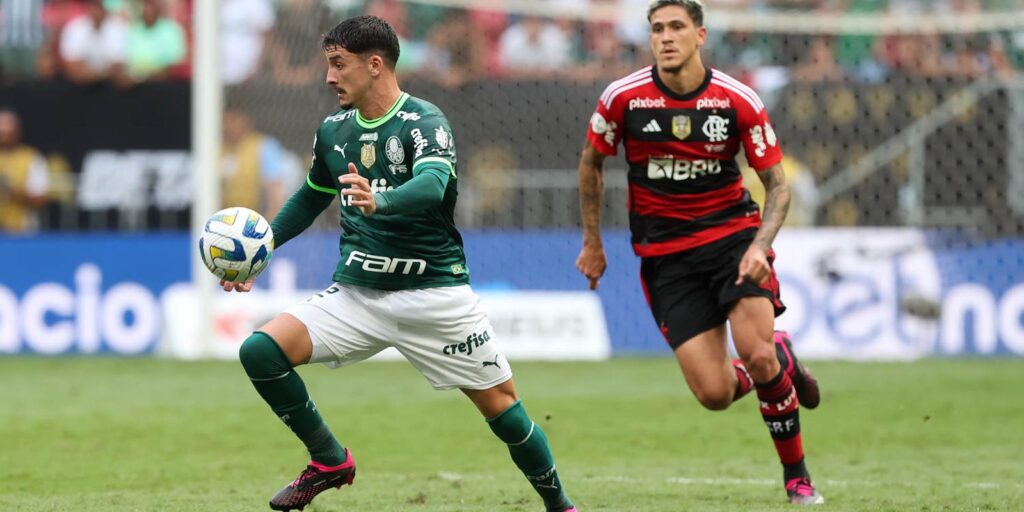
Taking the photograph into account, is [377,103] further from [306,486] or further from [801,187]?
[801,187]

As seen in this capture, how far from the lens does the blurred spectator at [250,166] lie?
17.4 metres

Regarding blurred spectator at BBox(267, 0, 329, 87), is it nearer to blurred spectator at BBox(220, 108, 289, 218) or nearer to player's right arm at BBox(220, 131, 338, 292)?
blurred spectator at BBox(220, 108, 289, 218)

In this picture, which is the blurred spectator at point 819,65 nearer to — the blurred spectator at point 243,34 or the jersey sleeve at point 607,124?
the blurred spectator at point 243,34

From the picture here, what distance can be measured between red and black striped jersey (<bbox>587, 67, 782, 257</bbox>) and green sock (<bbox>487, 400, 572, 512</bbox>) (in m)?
1.64

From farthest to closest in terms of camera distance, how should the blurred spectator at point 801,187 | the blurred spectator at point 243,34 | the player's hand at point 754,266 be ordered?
1. the blurred spectator at point 243,34
2. the blurred spectator at point 801,187
3. the player's hand at point 754,266

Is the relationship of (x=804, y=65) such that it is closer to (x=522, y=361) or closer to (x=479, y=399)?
(x=522, y=361)

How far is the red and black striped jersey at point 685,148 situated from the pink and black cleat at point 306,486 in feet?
7.27

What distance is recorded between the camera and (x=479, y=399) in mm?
7148

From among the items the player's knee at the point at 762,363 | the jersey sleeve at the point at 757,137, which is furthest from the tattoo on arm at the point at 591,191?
the player's knee at the point at 762,363

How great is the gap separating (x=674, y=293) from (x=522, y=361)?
849 cm

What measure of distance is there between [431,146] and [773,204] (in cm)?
195

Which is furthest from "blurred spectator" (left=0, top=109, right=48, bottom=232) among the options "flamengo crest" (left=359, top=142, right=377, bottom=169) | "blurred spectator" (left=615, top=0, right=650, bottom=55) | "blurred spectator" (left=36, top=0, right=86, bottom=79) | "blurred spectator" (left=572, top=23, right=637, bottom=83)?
"flamengo crest" (left=359, top=142, right=377, bottom=169)

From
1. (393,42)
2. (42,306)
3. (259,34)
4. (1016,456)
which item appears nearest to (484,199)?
(259,34)

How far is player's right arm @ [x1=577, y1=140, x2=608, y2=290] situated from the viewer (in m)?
8.30
